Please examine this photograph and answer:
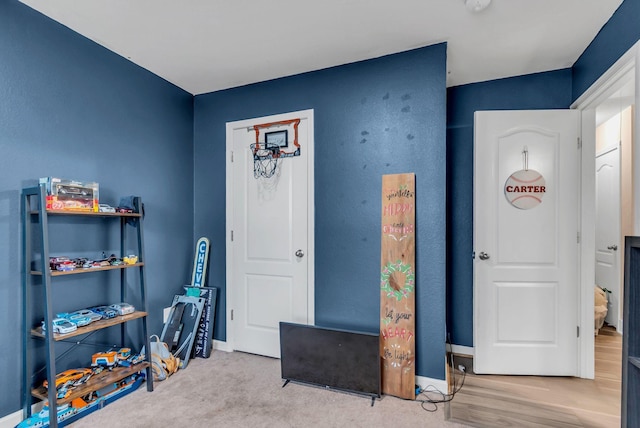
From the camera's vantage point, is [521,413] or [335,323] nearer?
[521,413]

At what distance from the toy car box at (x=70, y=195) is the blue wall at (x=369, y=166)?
1.52 m

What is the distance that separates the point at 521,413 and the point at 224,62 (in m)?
3.29

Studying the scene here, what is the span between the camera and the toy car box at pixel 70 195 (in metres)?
1.86

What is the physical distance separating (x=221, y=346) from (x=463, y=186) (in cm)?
273

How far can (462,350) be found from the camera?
2.95m

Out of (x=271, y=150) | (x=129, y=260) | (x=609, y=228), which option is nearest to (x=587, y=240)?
(x=609, y=228)

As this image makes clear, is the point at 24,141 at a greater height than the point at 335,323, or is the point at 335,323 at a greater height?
the point at 24,141

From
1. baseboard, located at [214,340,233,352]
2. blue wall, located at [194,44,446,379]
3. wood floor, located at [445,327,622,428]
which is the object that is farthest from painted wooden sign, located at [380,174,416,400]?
baseboard, located at [214,340,233,352]

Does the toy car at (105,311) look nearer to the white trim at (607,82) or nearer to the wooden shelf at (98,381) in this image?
the wooden shelf at (98,381)

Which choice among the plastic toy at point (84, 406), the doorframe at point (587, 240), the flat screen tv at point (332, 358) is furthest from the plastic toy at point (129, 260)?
the doorframe at point (587, 240)

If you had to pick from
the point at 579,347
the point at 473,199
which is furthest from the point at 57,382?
the point at 579,347

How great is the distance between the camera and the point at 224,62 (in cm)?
259

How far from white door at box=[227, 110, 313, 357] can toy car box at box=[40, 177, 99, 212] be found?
116cm

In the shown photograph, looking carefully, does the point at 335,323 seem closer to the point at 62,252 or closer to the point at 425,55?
the point at 62,252
